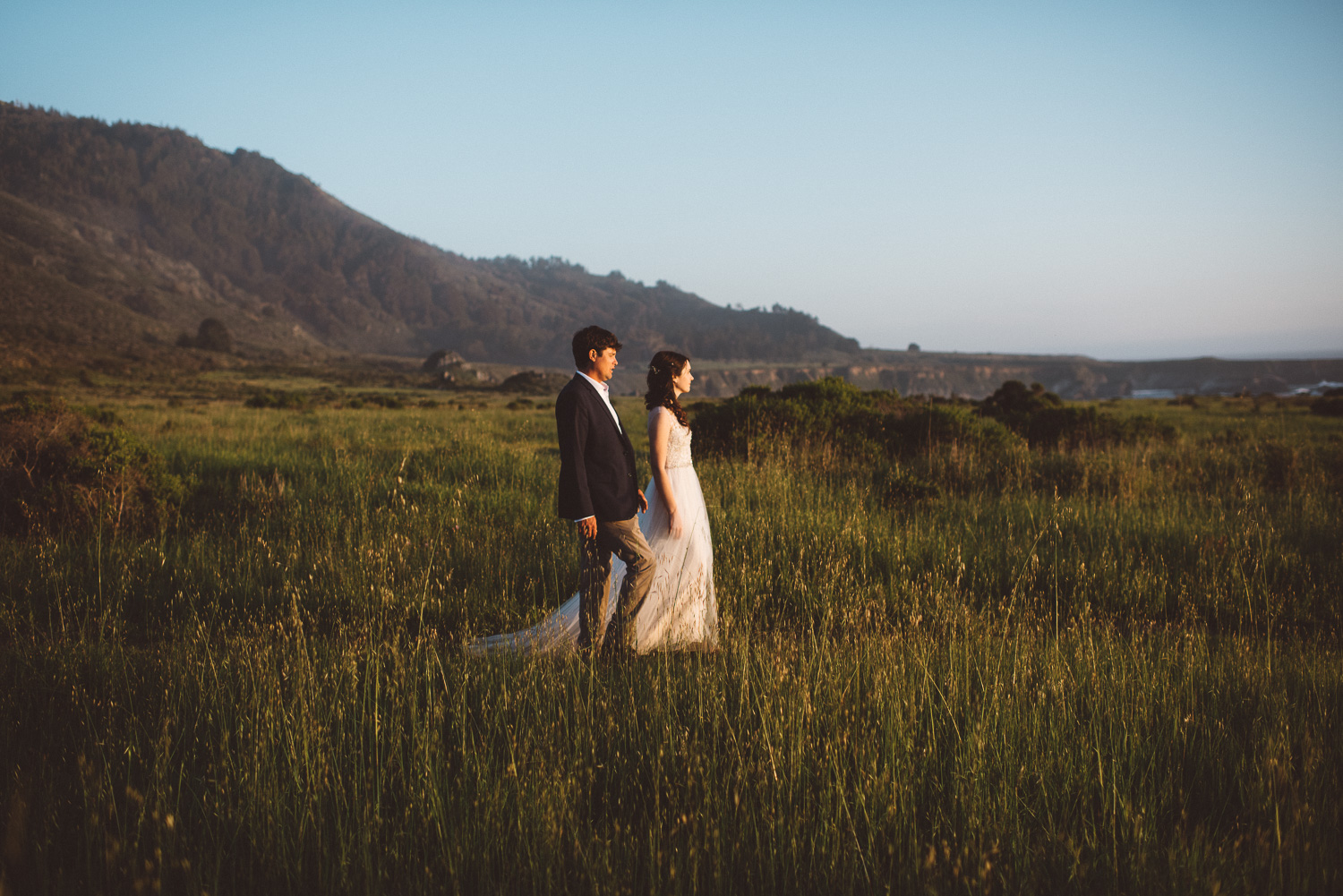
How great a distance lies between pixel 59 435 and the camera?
8664 mm

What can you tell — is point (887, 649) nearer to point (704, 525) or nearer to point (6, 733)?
point (704, 525)

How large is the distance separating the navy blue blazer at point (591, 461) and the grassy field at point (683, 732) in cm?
97

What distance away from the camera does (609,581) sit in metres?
4.55

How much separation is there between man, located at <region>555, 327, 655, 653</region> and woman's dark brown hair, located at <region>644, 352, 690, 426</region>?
0.35m

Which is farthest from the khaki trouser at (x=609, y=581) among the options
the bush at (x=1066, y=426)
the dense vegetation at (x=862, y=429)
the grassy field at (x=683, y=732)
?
the bush at (x=1066, y=426)

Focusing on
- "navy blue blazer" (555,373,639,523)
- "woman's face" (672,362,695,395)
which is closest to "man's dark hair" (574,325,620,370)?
"navy blue blazer" (555,373,639,523)

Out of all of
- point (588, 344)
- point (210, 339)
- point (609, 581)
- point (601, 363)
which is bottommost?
point (609, 581)

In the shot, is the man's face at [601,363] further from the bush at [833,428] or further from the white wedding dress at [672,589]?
the bush at [833,428]

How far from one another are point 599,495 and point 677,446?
0.76 meters

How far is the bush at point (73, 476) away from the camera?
7.74 m

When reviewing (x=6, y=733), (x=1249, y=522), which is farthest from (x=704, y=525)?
(x=1249, y=522)

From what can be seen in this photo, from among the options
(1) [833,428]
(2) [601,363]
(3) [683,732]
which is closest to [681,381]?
(2) [601,363]

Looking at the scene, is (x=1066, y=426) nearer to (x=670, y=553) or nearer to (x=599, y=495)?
(x=670, y=553)

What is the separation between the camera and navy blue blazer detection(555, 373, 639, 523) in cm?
420
